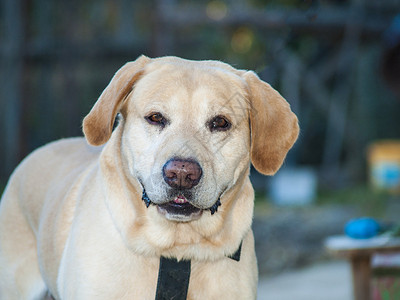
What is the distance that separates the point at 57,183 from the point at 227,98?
106 centimetres

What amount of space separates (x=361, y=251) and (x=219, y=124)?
1680mm

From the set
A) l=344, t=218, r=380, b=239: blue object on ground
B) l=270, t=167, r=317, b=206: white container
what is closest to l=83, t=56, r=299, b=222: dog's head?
l=344, t=218, r=380, b=239: blue object on ground

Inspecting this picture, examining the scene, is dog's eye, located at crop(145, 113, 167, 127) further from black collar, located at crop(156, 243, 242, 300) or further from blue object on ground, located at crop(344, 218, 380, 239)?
blue object on ground, located at crop(344, 218, 380, 239)

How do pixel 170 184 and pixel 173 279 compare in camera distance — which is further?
pixel 173 279

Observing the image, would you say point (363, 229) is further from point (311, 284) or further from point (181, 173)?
point (311, 284)

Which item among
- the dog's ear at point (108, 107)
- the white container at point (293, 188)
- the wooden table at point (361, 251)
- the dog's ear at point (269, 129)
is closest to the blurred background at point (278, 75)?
the white container at point (293, 188)

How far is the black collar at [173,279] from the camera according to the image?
8.52 ft

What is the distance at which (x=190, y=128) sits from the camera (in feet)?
8.83

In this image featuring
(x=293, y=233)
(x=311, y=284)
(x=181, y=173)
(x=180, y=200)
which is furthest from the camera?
(x=293, y=233)

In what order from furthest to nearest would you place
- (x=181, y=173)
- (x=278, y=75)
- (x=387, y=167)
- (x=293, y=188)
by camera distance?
(x=278, y=75), (x=387, y=167), (x=293, y=188), (x=181, y=173)

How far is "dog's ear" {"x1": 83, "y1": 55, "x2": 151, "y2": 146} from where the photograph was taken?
9.01 feet

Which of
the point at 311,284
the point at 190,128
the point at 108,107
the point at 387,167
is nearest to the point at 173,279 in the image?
the point at 190,128

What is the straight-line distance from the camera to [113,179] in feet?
9.09

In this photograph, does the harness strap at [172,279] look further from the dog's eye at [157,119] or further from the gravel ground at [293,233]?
the gravel ground at [293,233]
